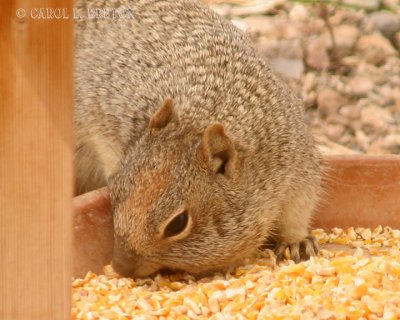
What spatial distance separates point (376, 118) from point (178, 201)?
9.89 ft

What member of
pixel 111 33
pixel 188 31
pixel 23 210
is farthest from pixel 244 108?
pixel 23 210

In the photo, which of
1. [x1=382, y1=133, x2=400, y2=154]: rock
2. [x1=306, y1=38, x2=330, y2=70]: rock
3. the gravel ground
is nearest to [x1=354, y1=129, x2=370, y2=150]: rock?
the gravel ground

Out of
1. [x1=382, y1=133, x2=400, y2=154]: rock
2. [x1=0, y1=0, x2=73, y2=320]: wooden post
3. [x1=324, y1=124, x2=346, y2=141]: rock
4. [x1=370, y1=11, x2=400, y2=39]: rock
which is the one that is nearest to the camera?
[x1=0, y1=0, x2=73, y2=320]: wooden post

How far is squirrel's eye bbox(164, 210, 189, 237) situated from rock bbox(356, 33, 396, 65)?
333 centimetres

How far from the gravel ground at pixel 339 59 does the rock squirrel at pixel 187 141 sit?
5.85 feet

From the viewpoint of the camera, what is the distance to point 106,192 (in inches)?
129

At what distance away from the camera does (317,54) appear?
5.91 meters

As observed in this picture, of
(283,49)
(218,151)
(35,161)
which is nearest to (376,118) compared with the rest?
(283,49)

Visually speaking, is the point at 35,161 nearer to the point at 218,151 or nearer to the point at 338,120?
the point at 218,151

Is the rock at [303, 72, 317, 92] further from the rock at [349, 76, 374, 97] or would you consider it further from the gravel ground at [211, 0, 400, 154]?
the rock at [349, 76, 374, 97]

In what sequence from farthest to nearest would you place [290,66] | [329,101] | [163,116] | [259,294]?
[290,66] < [329,101] < [163,116] < [259,294]

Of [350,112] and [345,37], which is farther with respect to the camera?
[345,37]

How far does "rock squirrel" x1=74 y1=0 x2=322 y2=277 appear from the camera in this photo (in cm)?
296

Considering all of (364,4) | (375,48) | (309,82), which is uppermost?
(364,4)
